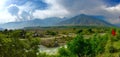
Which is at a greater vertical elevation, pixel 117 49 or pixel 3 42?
pixel 3 42

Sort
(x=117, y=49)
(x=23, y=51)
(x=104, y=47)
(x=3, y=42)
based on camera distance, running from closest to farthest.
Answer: (x=3, y=42)
(x=23, y=51)
(x=104, y=47)
(x=117, y=49)

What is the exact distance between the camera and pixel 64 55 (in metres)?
44.0

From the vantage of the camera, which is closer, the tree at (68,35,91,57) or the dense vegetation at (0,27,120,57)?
the dense vegetation at (0,27,120,57)

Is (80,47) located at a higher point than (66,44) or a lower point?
higher

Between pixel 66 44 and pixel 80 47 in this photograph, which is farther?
pixel 66 44

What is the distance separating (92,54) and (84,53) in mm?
3792

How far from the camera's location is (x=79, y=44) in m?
41.8

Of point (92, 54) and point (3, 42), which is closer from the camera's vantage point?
point (3, 42)

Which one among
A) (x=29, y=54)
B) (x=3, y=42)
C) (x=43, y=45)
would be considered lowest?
(x=43, y=45)

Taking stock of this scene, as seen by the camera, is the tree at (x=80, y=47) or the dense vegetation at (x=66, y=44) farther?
the tree at (x=80, y=47)

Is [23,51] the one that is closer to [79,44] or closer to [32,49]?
[32,49]

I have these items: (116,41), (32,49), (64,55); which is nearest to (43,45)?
(116,41)

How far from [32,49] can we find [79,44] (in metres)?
27.1

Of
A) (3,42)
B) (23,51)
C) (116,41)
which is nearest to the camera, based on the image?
(3,42)
